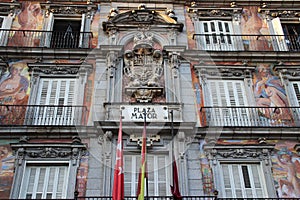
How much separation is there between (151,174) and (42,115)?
417 centimetres

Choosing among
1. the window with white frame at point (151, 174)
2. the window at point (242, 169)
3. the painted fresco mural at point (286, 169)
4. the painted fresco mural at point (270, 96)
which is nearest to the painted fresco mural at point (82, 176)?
the window with white frame at point (151, 174)

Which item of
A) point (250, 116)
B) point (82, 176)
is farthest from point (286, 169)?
point (82, 176)

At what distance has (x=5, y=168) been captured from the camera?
12.1m

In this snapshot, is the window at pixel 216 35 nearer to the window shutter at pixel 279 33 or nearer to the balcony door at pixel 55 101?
the window shutter at pixel 279 33

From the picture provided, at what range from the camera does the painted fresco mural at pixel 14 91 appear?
1329 cm

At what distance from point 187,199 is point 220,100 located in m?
4.25

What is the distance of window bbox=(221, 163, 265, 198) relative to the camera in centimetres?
1192

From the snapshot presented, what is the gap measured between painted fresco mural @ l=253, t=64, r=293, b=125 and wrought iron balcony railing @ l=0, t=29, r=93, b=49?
21.4ft

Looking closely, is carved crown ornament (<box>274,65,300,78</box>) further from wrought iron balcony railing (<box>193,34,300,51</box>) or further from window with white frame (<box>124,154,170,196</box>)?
window with white frame (<box>124,154,170,196</box>)

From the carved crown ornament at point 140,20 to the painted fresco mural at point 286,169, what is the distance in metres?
6.22

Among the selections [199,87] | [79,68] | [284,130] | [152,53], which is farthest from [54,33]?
[284,130]

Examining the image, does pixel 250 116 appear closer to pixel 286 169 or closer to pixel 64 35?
pixel 286 169

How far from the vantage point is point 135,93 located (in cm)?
1392

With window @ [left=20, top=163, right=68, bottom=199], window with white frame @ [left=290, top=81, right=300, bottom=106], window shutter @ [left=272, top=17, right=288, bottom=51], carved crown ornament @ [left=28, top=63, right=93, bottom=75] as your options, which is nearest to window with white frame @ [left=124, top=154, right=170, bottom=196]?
window @ [left=20, top=163, right=68, bottom=199]
